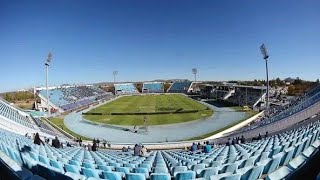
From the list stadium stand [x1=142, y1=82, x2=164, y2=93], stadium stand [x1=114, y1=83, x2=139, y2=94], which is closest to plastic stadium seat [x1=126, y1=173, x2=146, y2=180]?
stadium stand [x1=114, y1=83, x2=139, y2=94]

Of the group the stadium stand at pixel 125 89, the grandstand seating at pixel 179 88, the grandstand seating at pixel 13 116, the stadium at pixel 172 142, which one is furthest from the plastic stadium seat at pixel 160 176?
the grandstand seating at pixel 179 88

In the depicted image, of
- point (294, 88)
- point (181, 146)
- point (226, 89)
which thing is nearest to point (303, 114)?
point (181, 146)

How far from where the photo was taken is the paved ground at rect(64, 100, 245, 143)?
3346cm

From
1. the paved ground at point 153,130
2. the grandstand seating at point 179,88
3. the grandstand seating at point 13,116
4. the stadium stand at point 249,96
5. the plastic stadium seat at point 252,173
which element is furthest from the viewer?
the grandstand seating at point 179,88

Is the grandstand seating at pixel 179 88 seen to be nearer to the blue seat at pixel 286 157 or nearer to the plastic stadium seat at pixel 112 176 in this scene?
the blue seat at pixel 286 157

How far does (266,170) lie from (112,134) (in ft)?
97.9

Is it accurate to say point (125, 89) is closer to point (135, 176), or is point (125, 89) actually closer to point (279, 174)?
point (135, 176)

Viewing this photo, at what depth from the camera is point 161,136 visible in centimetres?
3428

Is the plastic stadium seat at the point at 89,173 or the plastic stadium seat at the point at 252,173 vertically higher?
the plastic stadium seat at the point at 252,173

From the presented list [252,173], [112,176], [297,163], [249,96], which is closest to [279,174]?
[252,173]

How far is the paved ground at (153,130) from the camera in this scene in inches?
A: 1317

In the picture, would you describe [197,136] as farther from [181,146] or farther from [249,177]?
[249,177]

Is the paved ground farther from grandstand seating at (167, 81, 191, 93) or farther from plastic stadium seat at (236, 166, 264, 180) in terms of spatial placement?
grandstand seating at (167, 81, 191, 93)

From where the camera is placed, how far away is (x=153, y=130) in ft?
126
